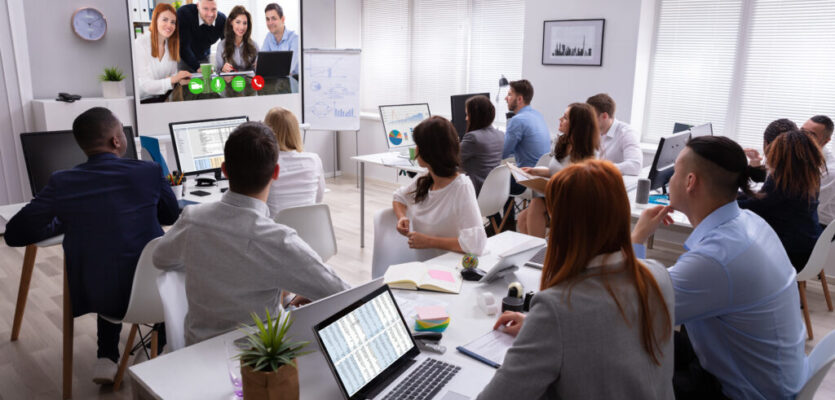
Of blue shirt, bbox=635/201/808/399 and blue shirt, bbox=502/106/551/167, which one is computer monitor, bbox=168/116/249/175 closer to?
blue shirt, bbox=502/106/551/167

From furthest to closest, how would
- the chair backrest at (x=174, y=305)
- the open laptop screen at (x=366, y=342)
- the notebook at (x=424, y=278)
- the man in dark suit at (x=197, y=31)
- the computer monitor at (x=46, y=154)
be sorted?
the man in dark suit at (x=197, y=31) → the computer monitor at (x=46, y=154) → the notebook at (x=424, y=278) → the chair backrest at (x=174, y=305) → the open laptop screen at (x=366, y=342)

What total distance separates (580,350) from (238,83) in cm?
581

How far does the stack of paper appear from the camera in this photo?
1884mm

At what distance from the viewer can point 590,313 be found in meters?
1.26

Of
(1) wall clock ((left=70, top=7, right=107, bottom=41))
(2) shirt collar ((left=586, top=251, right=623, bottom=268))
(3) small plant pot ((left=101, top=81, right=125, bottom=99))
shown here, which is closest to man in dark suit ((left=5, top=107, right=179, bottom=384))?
(2) shirt collar ((left=586, top=251, right=623, bottom=268))

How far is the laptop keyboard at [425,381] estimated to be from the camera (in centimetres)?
155

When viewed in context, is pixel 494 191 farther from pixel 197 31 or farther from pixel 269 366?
pixel 197 31

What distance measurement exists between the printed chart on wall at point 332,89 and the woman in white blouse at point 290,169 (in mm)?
3873

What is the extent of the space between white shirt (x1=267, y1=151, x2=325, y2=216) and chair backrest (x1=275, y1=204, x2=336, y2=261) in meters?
0.45

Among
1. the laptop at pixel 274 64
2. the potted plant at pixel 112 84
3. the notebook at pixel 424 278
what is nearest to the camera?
the notebook at pixel 424 278

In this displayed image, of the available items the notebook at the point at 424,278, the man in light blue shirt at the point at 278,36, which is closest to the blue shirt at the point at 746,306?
the notebook at the point at 424,278

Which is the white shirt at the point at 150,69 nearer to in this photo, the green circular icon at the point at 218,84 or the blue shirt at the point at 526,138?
the green circular icon at the point at 218,84

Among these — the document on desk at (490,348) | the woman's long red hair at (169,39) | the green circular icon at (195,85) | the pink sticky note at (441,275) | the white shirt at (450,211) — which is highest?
the woman's long red hair at (169,39)

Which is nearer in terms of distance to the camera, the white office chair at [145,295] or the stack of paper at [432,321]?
the stack of paper at [432,321]
